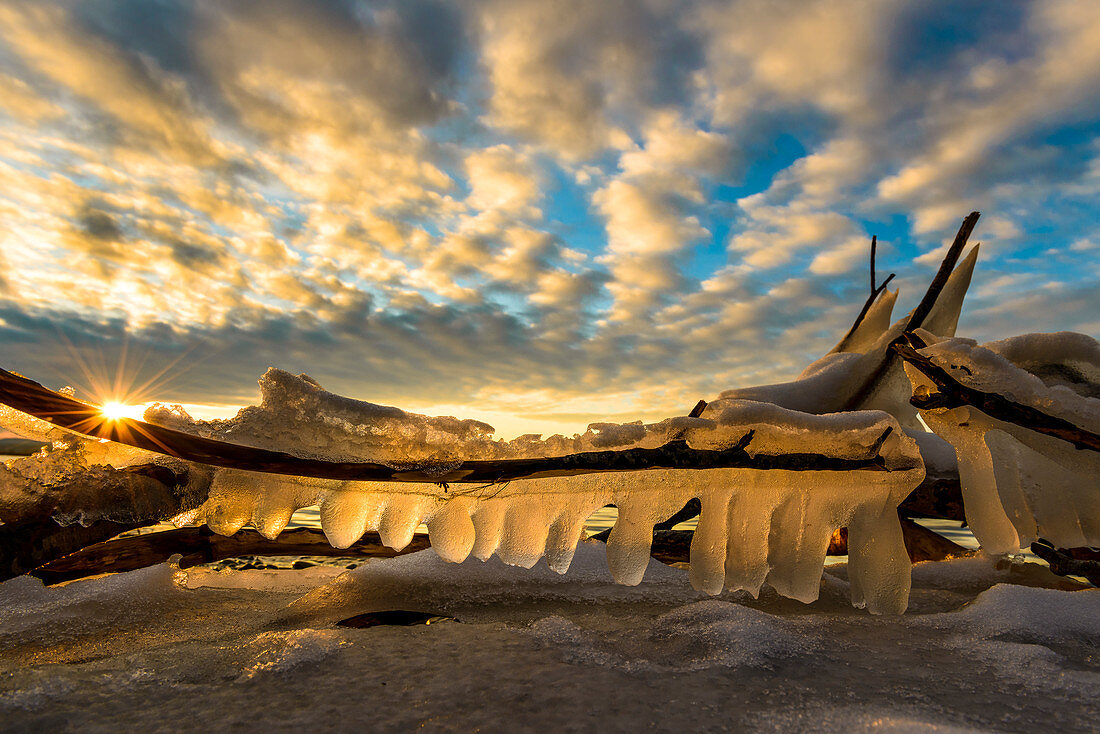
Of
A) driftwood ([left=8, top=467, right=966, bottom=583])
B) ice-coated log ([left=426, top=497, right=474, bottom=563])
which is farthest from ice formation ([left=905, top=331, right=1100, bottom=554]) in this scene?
ice-coated log ([left=426, top=497, right=474, bottom=563])

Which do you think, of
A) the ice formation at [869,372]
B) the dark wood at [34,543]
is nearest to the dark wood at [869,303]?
the ice formation at [869,372]

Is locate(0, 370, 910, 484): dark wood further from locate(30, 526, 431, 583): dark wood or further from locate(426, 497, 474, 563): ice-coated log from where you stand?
locate(30, 526, 431, 583): dark wood

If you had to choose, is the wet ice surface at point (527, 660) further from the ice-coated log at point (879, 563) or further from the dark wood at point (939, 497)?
the dark wood at point (939, 497)

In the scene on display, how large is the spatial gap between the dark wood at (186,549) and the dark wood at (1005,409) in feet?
4.32

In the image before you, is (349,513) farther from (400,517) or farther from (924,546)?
(924,546)

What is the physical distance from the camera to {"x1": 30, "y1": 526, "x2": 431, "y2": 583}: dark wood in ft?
4.35

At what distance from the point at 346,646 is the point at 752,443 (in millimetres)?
860

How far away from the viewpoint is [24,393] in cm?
91

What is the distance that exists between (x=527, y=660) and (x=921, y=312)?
1.59 meters

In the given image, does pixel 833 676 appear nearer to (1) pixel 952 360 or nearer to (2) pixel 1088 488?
(1) pixel 952 360

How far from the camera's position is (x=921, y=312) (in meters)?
1.68

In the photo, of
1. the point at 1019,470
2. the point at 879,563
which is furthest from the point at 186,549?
the point at 1019,470

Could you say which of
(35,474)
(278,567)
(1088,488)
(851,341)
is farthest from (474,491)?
(851,341)

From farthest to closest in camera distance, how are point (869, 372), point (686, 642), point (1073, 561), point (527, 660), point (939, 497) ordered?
1. point (869, 372)
2. point (939, 497)
3. point (1073, 561)
4. point (686, 642)
5. point (527, 660)
